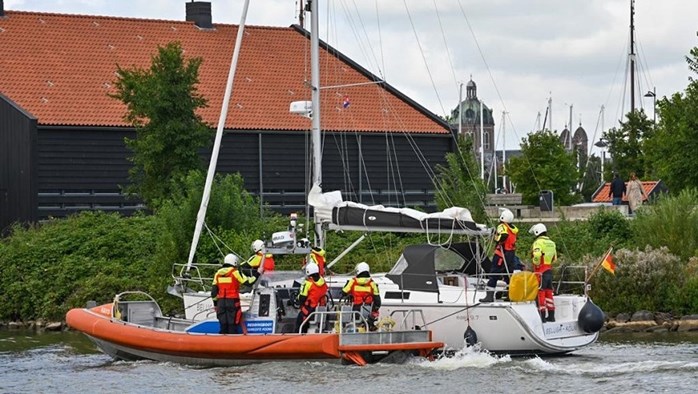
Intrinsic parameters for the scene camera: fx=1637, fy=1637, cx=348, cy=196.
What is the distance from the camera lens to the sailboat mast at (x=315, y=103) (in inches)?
1249

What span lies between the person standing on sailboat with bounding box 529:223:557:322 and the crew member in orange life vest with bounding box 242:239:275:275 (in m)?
5.06

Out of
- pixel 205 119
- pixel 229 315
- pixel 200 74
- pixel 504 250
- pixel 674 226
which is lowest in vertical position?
pixel 229 315

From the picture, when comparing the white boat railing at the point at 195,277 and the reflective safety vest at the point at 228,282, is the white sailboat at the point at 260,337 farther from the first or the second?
the reflective safety vest at the point at 228,282

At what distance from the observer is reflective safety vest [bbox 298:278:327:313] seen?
93.9 ft

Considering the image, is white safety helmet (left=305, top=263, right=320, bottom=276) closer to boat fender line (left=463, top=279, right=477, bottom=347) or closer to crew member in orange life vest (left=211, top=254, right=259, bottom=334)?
crew member in orange life vest (left=211, top=254, right=259, bottom=334)

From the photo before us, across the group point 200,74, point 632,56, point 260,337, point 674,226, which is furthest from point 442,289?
point 632,56

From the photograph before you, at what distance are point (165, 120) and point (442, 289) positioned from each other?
68.2 feet

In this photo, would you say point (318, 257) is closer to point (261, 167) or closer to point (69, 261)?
point (69, 261)

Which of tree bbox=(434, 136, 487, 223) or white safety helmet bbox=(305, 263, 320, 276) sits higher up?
tree bbox=(434, 136, 487, 223)

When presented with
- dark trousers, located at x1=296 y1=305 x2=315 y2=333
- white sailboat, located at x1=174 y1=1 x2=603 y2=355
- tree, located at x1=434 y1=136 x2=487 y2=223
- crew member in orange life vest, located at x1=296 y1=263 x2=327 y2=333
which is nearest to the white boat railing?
white sailboat, located at x1=174 y1=1 x2=603 y2=355

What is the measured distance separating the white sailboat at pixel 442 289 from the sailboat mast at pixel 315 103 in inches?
0.8

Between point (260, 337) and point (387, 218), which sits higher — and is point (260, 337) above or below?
below

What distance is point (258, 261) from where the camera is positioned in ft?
98.7

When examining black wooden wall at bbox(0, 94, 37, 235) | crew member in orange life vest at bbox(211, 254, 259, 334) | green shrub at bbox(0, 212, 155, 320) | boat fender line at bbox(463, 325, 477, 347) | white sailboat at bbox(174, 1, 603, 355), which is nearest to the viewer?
boat fender line at bbox(463, 325, 477, 347)
